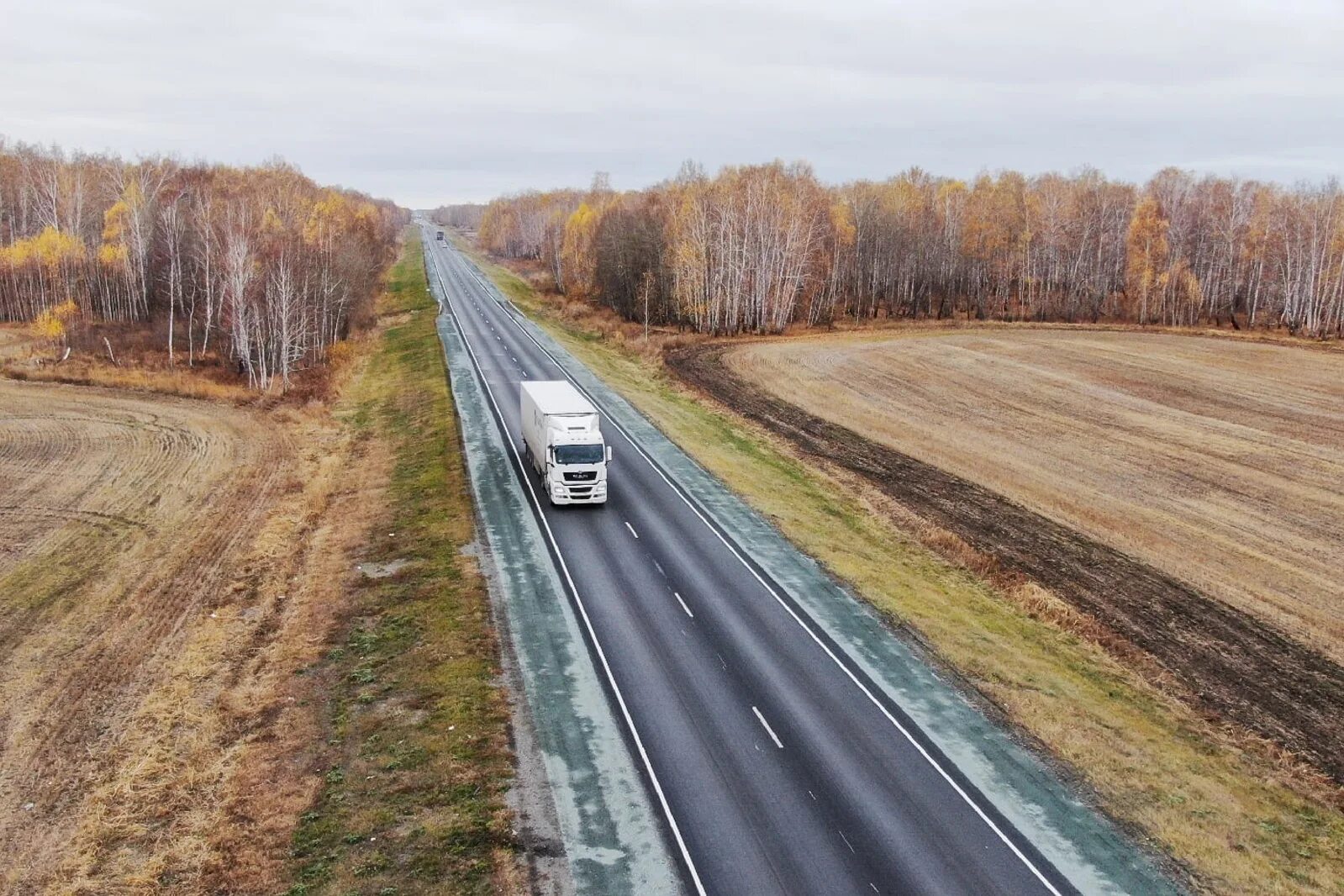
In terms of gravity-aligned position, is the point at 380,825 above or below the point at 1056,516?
below

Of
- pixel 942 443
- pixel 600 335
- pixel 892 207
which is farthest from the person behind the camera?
pixel 892 207

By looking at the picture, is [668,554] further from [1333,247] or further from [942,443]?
[1333,247]

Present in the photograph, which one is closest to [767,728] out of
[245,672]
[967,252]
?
[245,672]

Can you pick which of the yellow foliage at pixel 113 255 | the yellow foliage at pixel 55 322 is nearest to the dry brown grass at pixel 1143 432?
the yellow foliage at pixel 55 322

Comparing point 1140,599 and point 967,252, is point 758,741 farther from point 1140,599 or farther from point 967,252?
point 967,252

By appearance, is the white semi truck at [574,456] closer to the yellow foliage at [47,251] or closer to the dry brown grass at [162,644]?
the dry brown grass at [162,644]

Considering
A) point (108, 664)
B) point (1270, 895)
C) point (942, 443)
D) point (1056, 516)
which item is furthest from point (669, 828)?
point (942, 443)
